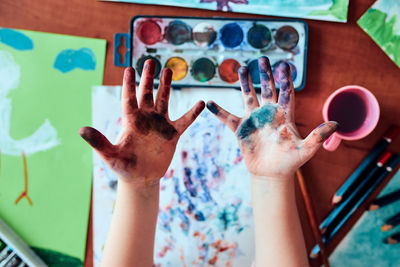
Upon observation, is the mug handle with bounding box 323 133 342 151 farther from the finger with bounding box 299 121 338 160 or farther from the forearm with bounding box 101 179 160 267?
the forearm with bounding box 101 179 160 267

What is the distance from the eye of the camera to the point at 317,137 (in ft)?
1.74

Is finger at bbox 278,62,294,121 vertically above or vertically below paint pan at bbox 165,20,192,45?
below

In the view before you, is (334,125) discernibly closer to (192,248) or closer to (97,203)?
(192,248)

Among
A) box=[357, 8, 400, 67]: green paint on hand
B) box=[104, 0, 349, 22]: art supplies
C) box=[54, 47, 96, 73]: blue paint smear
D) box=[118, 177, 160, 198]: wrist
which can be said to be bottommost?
box=[118, 177, 160, 198]: wrist

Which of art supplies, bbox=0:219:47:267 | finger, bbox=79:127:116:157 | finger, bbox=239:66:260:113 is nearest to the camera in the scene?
finger, bbox=79:127:116:157

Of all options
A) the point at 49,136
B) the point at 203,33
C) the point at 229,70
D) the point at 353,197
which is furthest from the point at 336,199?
the point at 49,136

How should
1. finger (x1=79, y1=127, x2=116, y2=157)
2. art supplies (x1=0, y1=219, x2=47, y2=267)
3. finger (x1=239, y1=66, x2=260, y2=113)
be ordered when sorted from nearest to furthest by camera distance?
finger (x1=79, y1=127, x2=116, y2=157) → finger (x1=239, y1=66, x2=260, y2=113) → art supplies (x1=0, y1=219, x2=47, y2=267)

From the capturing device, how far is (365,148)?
74 cm

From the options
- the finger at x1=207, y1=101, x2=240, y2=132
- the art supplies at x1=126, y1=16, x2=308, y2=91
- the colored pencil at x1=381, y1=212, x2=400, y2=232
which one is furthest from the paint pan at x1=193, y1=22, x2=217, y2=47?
the colored pencil at x1=381, y1=212, x2=400, y2=232

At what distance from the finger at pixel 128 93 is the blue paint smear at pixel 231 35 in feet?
0.93

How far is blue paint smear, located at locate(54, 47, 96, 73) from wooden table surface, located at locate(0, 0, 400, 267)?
0.12 feet

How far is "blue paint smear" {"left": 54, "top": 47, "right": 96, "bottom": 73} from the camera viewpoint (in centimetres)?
75

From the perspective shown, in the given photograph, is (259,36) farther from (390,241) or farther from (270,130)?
(390,241)

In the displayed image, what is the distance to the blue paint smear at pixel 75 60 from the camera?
0.75 m
